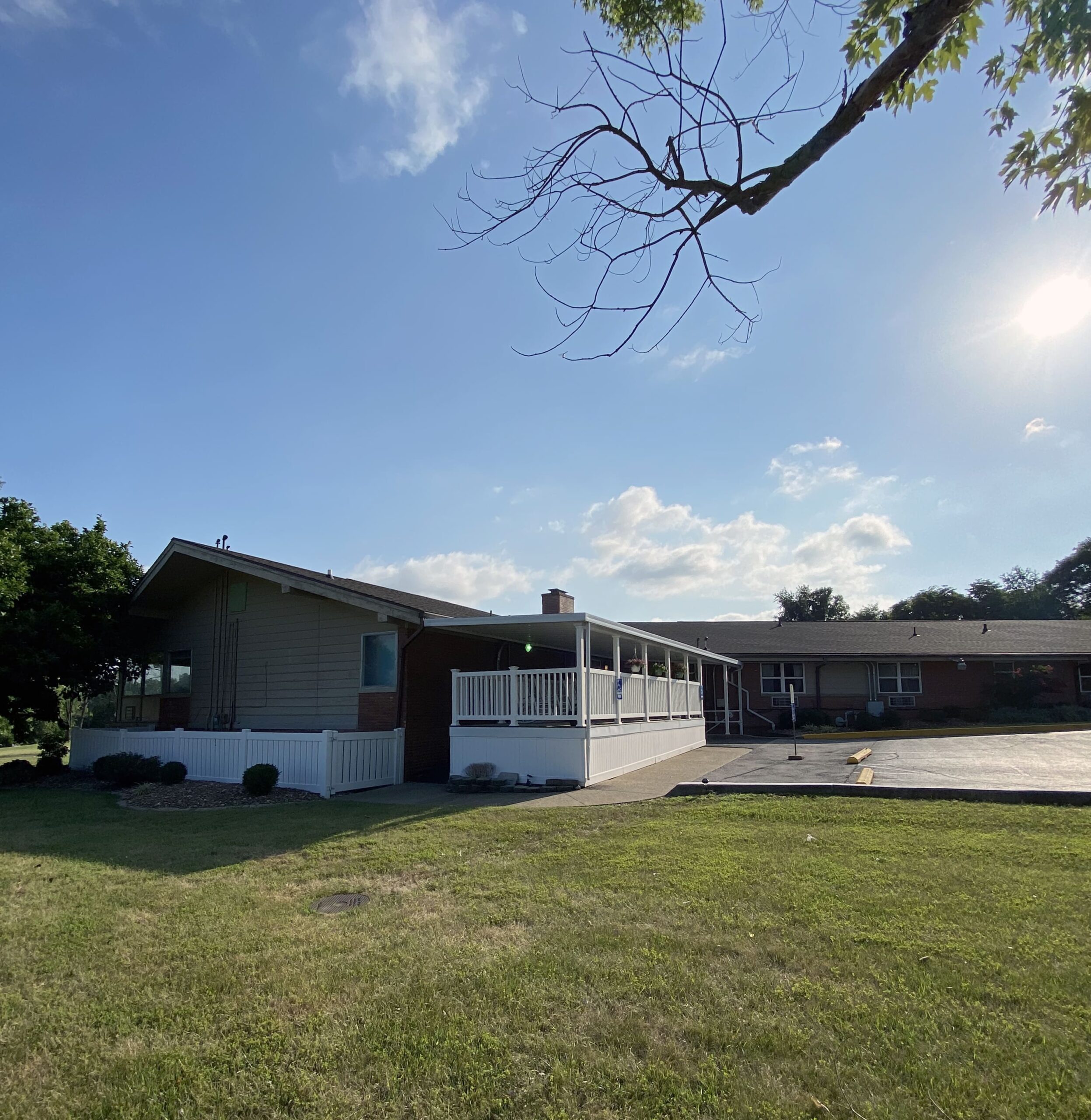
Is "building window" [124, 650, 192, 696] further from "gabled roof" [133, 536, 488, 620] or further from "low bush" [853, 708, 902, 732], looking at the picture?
"low bush" [853, 708, 902, 732]

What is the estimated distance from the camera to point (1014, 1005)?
3.65 meters

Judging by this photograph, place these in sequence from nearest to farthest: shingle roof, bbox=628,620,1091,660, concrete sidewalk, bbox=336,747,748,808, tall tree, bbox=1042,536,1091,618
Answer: concrete sidewalk, bbox=336,747,748,808
shingle roof, bbox=628,620,1091,660
tall tree, bbox=1042,536,1091,618

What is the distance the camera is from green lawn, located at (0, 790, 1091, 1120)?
3062mm

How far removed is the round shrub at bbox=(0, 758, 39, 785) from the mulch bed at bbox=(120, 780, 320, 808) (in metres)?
4.44

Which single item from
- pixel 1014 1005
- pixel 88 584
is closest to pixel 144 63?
pixel 1014 1005

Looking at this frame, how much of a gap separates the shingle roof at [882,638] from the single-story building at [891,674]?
0.06 meters

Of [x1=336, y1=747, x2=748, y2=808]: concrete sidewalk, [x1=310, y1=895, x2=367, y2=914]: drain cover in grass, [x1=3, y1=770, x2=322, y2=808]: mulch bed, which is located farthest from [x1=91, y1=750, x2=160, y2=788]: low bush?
[x1=310, y1=895, x2=367, y2=914]: drain cover in grass

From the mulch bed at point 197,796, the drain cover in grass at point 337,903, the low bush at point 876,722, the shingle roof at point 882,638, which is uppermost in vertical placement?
the shingle roof at point 882,638

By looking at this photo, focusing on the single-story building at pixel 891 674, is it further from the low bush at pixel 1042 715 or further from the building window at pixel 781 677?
the low bush at pixel 1042 715

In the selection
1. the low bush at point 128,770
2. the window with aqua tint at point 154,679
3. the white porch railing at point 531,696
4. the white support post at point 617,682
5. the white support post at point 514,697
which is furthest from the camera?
the window with aqua tint at point 154,679

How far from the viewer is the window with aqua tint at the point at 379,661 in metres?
14.3

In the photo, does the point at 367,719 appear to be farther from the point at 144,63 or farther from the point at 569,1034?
the point at 569,1034

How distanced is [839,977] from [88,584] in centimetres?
1730

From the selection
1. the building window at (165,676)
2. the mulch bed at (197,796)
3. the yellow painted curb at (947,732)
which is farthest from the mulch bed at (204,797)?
the yellow painted curb at (947,732)
